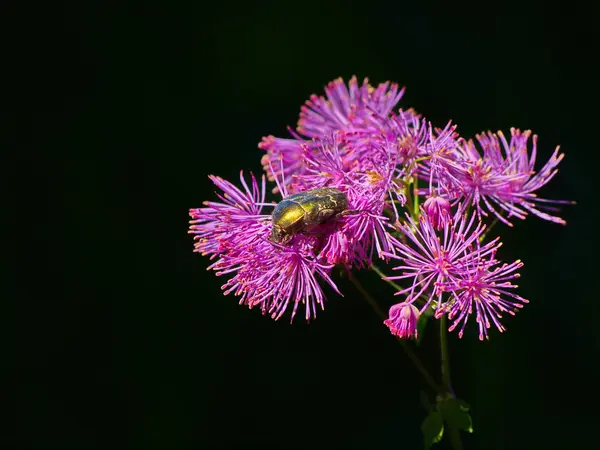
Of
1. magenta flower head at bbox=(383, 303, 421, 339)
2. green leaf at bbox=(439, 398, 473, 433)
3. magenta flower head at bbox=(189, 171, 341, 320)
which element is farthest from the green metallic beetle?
green leaf at bbox=(439, 398, 473, 433)

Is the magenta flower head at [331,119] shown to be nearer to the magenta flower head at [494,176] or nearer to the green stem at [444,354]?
the magenta flower head at [494,176]

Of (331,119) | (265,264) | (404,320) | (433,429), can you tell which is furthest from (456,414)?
(331,119)

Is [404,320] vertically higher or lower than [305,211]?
lower

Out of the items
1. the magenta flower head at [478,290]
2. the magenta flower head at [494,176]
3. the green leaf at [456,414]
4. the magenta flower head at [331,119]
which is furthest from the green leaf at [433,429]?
the magenta flower head at [331,119]

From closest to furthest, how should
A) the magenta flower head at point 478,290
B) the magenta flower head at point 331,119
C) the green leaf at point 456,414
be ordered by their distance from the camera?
the magenta flower head at point 478,290 < the green leaf at point 456,414 < the magenta flower head at point 331,119

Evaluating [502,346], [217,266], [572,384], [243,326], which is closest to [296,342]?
[243,326]

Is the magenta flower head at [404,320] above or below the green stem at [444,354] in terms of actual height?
above

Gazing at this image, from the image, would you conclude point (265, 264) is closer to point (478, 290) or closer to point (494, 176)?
point (478, 290)
